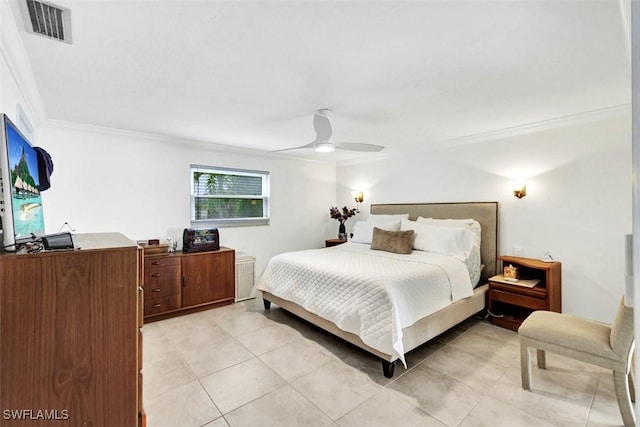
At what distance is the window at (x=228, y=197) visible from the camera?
14.0 ft

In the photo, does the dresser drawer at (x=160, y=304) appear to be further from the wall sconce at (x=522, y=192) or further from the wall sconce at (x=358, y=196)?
the wall sconce at (x=522, y=192)

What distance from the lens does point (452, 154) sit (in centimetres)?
413

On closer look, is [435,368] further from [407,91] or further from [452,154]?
[452,154]

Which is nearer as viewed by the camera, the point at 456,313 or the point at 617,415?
the point at 617,415

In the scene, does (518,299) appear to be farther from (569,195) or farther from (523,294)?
(569,195)

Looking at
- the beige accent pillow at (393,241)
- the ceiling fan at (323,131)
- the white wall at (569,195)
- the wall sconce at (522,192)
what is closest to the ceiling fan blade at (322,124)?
the ceiling fan at (323,131)

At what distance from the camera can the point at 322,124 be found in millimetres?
2820

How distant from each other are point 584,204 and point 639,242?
11.0 feet

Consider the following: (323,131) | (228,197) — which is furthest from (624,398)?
(228,197)

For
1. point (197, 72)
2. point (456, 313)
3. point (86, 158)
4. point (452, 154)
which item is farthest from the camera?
point (452, 154)

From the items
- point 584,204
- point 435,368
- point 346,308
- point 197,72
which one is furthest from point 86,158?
point 584,204

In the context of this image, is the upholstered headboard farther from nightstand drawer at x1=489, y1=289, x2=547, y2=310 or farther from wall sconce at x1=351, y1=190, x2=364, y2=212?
wall sconce at x1=351, y1=190, x2=364, y2=212

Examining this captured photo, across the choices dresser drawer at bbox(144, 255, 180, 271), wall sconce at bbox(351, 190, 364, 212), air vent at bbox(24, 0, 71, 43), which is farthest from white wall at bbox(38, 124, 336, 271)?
air vent at bbox(24, 0, 71, 43)

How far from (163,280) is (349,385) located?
→ 8.35 ft
